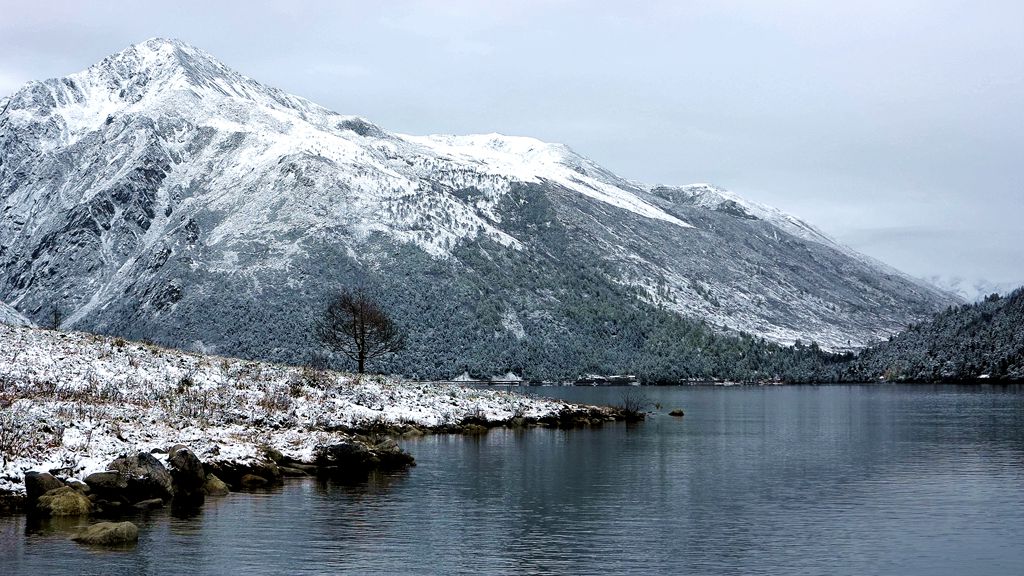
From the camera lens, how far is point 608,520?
125 ft

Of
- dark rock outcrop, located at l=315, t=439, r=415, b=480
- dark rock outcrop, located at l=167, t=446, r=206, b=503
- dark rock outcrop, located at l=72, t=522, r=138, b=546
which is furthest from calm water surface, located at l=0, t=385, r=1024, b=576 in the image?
dark rock outcrop, located at l=315, t=439, r=415, b=480

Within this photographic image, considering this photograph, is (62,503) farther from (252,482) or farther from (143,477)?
(252,482)

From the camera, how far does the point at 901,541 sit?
33.3 metres

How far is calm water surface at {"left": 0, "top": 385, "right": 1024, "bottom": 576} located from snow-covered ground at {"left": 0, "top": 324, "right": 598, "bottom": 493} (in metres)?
4.44

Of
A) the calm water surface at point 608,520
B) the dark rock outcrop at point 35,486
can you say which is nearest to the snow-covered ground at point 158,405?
the dark rock outcrop at point 35,486

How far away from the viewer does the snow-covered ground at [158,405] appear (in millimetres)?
39562

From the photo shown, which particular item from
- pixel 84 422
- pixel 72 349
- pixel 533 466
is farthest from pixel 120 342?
pixel 533 466

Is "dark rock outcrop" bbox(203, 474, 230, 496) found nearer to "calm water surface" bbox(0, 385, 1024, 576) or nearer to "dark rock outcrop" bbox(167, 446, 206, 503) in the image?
"dark rock outcrop" bbox(167, 446, 206, 503)

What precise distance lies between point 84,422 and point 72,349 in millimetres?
19454

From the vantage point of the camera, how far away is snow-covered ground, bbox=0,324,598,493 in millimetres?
39562

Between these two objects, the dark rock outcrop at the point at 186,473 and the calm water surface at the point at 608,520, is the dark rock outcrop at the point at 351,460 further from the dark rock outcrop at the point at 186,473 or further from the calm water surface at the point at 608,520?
the dark rock outcrop at the point at 186,473

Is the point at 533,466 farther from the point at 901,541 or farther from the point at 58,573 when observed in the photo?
the point at 58,573

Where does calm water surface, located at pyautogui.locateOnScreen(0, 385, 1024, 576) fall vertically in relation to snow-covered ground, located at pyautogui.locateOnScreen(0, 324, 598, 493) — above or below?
below

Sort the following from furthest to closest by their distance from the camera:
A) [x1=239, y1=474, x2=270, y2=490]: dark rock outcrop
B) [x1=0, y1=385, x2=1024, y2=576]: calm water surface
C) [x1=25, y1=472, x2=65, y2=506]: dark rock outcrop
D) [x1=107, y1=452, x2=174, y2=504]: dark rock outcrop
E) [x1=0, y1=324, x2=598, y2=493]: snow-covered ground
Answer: [x1=239, y1=474, x2=270, y2=490]: dark rock outcrop → [x1=0, y1=324, x2=598, y2=493]: snow-covered ground → [x1=107, y1=452, x2=174, y2=504]: dark rock outcrop → [x1=25, y1=472, x2=65, y2=506]: dark rock outcrop → [x1=0, y1=385, x2=1024, y2=576]: calm water surface
